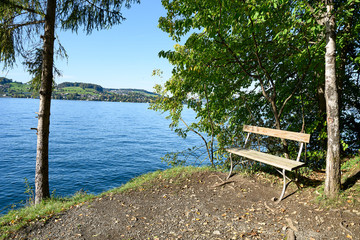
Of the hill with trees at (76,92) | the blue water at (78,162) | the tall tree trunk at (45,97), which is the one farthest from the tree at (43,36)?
the hill with trees at (76,92)

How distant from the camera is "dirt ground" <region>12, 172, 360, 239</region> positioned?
3.57 meters

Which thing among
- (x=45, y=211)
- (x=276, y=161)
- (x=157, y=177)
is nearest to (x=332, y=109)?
(x=276, y=161)

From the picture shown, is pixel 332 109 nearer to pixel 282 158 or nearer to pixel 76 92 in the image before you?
pixel 282 158

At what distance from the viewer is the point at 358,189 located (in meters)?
4.09

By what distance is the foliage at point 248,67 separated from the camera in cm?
475

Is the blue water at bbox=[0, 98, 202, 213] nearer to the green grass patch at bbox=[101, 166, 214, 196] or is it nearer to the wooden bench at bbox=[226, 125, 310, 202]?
the green grass patch at bbox=[101, 166, 214, 196]

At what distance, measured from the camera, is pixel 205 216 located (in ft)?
14.0

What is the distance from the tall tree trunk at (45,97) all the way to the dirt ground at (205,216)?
221 centimetres

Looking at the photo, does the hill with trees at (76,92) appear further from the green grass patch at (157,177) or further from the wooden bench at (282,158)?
the wooden bench at (282,158)

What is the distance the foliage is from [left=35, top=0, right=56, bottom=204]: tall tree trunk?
130 inches

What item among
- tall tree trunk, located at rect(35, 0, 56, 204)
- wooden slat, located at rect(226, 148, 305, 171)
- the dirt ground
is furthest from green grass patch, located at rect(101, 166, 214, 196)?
tall tree trunk, located at rect(35, 0, 56, 204)

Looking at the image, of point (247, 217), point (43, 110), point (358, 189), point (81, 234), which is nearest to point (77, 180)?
point (43, 110)

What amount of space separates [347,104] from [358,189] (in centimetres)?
452

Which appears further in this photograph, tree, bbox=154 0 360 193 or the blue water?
the blue water
